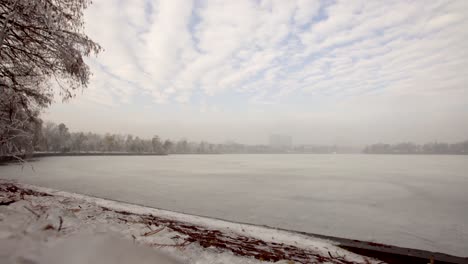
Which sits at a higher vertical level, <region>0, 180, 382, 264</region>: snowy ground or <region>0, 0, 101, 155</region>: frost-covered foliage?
<region>0, 0, 101, 155</region>: frost-covered foliage

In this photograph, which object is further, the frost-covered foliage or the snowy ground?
the frost-covered foliage

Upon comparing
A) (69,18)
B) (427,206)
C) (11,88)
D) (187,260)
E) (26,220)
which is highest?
(69,18)

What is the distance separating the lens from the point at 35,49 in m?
5.66

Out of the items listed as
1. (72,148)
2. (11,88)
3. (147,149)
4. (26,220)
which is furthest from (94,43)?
(147,149)

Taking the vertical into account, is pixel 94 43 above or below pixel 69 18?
below

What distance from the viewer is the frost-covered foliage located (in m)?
4.98

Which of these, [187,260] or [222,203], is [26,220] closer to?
[187,260]

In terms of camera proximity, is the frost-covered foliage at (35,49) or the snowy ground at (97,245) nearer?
the snowy ground at (97,245)

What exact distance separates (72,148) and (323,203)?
104 metres

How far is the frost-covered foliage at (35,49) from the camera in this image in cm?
498

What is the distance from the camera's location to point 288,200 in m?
14.9

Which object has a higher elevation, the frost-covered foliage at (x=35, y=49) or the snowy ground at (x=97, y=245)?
the frost-covered foliage at (x=35, y=49)

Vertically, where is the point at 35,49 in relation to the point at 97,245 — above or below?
above

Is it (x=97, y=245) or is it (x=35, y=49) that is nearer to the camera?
(x=97, y=245)
